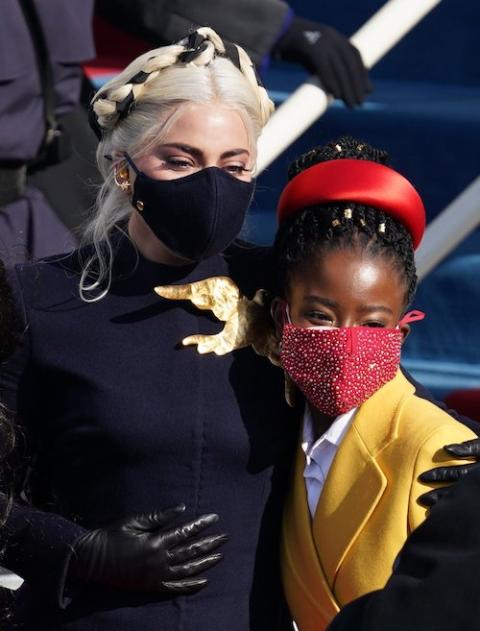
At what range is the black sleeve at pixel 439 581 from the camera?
139 centimetres

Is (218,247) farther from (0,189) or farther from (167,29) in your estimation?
(167,29)

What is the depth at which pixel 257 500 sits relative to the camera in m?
2.39

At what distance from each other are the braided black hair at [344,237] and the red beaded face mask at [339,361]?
0.33 feet

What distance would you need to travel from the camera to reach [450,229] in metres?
4.04

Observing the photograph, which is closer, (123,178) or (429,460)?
(429,460)

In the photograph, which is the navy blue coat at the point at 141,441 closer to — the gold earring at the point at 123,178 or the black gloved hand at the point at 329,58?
the gold earring at the point at 123,178

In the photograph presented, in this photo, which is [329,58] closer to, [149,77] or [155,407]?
[149,77]

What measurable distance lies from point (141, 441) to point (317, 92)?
6.86 feet

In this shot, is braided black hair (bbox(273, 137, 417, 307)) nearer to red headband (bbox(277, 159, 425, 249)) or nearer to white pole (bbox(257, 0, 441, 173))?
red headband (bbox(277, 159, 425, 249))

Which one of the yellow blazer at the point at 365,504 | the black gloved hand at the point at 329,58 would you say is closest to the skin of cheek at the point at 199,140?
the yellow blazer at the point at 365,504

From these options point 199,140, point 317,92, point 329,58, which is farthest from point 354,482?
point 329,58

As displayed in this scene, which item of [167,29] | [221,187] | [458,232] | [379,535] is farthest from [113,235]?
[167,29]

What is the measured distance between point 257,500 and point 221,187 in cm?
50

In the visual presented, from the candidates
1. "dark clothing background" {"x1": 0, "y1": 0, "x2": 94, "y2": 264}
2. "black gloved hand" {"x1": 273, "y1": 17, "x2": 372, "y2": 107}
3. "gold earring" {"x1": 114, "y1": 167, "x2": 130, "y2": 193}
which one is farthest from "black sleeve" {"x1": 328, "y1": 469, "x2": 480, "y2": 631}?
"black gloved hand" {"x1": 273, "y1": 17, "x2": 372, "y2": 107}
